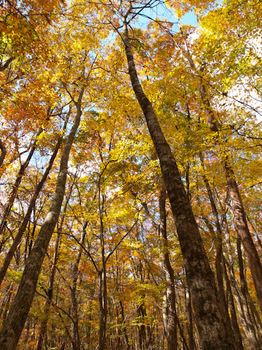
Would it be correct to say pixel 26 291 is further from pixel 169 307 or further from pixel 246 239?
pixel 246 239

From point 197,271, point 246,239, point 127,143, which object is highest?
point 127,143

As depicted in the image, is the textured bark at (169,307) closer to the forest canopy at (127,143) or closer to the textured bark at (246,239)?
the forest canopy at (127,143)

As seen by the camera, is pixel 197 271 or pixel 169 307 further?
pixel 169 307

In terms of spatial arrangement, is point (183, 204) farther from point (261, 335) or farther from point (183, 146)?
point (261, 335)

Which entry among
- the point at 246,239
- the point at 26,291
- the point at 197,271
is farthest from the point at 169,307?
the point at 197,271

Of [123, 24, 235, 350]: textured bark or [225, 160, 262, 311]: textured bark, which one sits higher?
[225, 160, 262, 311]: textured bark

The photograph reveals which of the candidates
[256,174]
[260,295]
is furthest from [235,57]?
[260,295]

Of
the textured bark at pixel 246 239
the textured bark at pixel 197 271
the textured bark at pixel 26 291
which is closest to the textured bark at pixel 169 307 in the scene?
the textured bark at pixel 246 239

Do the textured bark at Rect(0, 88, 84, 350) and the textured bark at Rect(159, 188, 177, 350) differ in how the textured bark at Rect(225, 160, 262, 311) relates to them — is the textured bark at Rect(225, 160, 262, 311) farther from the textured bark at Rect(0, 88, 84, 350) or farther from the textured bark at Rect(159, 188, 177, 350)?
the textured bark at Rect(0, 88, 84, 350)

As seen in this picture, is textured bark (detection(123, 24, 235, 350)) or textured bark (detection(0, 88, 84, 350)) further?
textured bark (detection(0, 88, 84, 350))

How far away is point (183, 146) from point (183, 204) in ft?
14.6

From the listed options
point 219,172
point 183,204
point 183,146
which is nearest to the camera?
point 183,204

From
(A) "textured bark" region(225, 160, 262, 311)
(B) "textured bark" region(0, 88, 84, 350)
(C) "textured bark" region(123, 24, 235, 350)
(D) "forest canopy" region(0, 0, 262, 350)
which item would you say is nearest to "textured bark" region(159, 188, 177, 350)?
(D) "forest canopy" region(0, 0, 262, 350)

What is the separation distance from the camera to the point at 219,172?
8.10 meters
